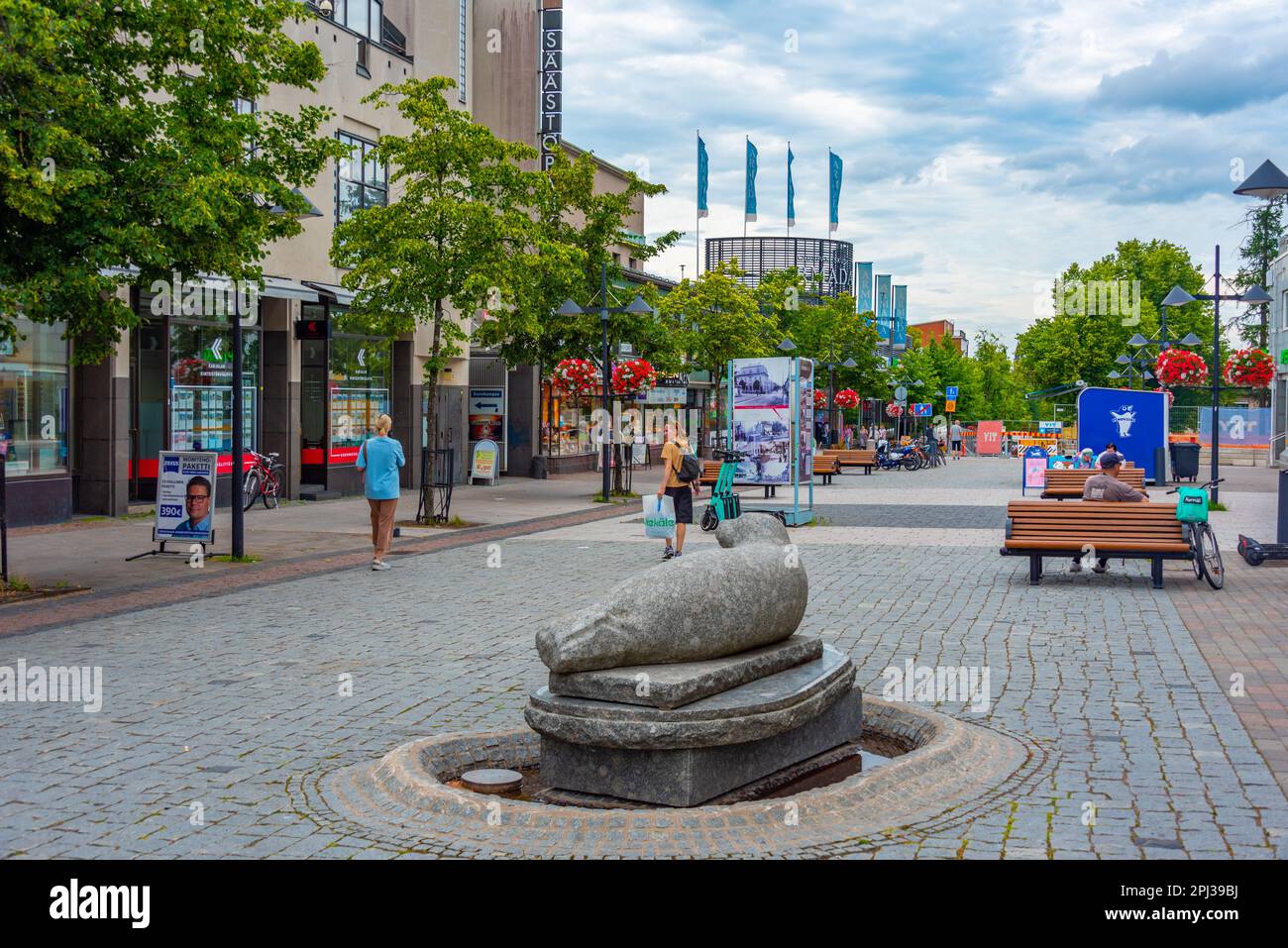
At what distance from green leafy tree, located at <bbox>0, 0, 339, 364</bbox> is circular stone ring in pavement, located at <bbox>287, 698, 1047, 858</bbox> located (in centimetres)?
706

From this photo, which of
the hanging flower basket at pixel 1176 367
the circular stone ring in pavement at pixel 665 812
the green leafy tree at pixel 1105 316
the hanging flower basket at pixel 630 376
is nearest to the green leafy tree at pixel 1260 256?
the green leafy tree at pixel 1105 316

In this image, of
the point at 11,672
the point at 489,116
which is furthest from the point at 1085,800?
the point at 489,116

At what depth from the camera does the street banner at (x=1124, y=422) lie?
112ft

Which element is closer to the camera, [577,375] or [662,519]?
[662,519]

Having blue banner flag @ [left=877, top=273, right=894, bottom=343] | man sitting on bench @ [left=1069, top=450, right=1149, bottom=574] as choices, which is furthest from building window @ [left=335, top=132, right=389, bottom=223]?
blue banner flag @ [left=877, top=273, right=894, bottom=343]

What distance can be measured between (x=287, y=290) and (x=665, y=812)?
67.3 feet

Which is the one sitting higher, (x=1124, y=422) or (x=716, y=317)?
(x=716, y=317)

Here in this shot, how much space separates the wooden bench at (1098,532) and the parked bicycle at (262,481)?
13832 mm

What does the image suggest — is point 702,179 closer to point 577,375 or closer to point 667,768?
point 577,375

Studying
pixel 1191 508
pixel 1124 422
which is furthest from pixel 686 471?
pixel 1124 422

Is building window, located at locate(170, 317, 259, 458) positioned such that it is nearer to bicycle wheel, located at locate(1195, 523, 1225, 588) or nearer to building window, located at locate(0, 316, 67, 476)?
building window, located at locate(0, 316, 67, 476)

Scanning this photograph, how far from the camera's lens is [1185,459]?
114ft

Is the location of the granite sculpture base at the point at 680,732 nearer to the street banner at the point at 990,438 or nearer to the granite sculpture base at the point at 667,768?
the granite sculpture base at the point at 667,768

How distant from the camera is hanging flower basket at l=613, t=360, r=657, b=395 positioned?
2781 cm
